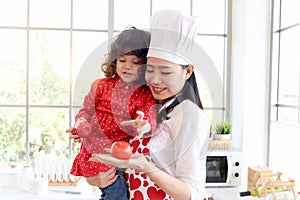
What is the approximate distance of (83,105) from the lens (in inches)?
31.6

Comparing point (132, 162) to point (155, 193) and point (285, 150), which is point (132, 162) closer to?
point (155, 193)

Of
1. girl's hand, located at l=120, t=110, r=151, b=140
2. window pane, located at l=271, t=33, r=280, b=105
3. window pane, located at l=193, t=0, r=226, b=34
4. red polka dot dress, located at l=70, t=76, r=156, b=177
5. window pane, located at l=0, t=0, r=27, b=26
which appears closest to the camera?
girl's hand, located at l=120, t=110, r=151, b=140

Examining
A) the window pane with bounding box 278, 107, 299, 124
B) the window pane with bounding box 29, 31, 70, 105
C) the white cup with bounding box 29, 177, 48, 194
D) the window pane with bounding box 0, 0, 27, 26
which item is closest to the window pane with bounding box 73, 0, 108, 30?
the window pane with bounding box 29, 31, 70, 105

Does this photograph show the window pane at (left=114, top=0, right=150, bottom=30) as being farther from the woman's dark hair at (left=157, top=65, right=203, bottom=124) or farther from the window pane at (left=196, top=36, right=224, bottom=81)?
the woman's dark hair at (left=157, top=65, right=203, bottom=124)

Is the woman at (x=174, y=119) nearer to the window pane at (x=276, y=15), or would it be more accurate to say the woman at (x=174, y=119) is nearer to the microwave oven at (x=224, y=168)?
the microwave oven at (x=224, y=168)

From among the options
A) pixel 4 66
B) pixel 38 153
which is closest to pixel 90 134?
pixel 38 153

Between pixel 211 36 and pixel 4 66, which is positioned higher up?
pixel 211 36

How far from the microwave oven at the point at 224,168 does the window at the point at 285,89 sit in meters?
0.25

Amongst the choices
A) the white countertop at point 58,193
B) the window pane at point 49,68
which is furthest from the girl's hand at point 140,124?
the window pane at point 49,68

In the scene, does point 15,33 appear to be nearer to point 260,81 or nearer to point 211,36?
point 211,36

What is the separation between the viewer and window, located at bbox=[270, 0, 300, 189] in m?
1.95

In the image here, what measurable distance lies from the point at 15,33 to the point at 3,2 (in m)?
0.21

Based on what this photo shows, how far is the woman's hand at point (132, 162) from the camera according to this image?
657mm

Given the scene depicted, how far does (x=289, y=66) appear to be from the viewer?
2031 mm
